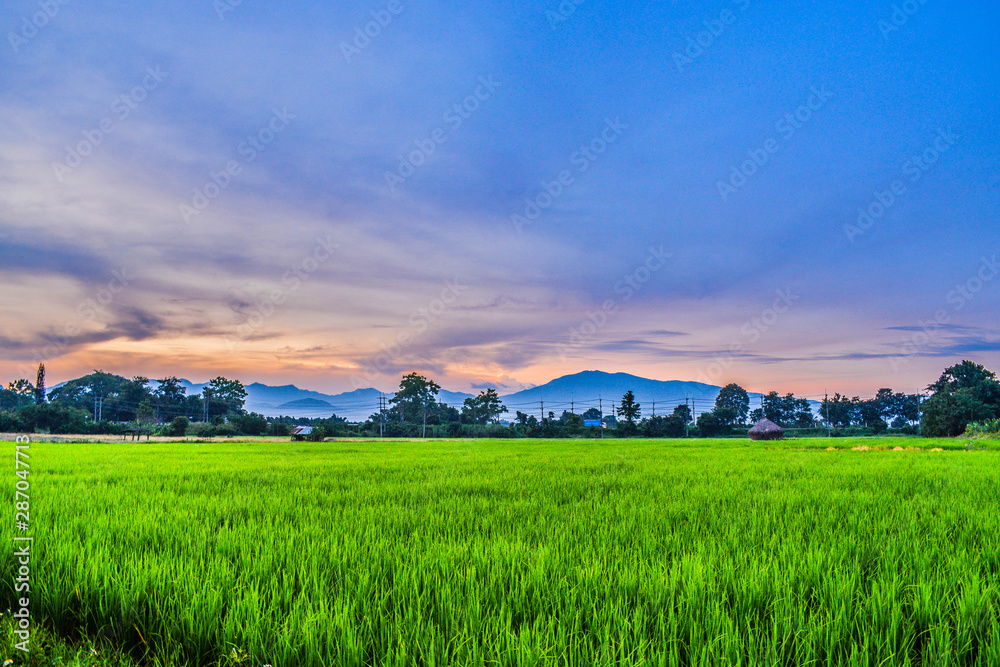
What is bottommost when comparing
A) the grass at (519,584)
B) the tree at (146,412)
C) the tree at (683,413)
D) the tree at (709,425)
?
the tree at (709,425)

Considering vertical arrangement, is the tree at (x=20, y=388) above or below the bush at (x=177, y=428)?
above

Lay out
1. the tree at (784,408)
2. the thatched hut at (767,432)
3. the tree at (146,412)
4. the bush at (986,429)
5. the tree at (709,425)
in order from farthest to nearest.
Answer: the tree at (784,408) < the tree at (709,425) < the tree at (146,412) < the thatched hut at (767,432) < the bush at (986,429)

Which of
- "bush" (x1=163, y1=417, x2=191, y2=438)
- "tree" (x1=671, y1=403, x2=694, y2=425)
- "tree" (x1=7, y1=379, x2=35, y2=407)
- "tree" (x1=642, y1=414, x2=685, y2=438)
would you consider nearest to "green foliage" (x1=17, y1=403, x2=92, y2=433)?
"bush" (x1=163, y1=417, x2=191, y2=438)

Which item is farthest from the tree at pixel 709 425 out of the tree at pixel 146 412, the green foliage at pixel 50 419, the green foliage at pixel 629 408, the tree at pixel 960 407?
the tree at pixel 146 412

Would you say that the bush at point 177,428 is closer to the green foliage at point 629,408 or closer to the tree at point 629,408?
the green foliage at point 629,408

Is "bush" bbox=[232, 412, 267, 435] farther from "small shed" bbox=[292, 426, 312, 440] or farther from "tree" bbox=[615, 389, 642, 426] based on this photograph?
"tree" bbox=[615, 389, 642, 426]

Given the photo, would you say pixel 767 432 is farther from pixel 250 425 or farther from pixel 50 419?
pixel 50 419

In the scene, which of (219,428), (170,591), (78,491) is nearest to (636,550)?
(170,591)

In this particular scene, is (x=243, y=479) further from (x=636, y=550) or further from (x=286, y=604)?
(x=636, y=550)

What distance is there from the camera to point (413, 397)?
86.8 metres

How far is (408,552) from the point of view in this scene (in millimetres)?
3344

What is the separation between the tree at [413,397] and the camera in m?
83.6

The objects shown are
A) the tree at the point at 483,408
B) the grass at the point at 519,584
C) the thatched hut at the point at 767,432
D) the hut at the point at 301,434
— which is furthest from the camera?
the tree at the point at 483,408

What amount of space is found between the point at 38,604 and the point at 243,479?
21.9 ft
